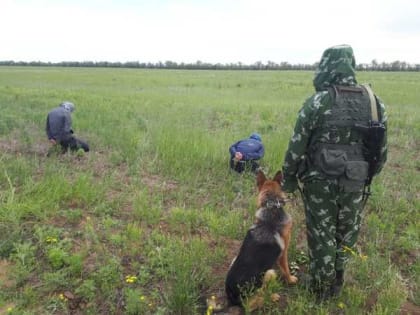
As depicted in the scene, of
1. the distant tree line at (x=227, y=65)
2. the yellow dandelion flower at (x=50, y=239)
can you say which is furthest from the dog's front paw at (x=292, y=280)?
the distant tree line at (x=227, y=65)

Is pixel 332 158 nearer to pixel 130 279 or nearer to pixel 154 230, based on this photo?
pixel 130 279

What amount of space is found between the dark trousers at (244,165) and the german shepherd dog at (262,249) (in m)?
2.43

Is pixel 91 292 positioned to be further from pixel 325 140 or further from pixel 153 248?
pixel 325 140

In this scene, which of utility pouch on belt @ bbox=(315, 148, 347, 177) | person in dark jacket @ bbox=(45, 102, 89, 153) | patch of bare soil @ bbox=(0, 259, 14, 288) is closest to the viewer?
utility pouch on belt @ bbox=(315, 148, 347, 177)

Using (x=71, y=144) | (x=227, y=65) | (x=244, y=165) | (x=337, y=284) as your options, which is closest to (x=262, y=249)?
(x=337, y=284)

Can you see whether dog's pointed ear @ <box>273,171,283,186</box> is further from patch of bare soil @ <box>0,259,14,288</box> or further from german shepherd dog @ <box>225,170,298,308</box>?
patch of bare soil @ <box>0,259,14,288</box>

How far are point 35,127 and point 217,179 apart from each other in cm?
570

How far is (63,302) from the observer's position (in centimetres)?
312

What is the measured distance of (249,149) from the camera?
236 inches

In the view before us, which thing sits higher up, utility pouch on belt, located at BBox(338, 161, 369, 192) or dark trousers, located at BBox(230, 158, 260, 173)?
utility pouch on belt, located at BBox(338, 161, 369, 192)

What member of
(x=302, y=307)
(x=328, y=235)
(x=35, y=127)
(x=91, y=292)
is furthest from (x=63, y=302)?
(x=35, y=127)

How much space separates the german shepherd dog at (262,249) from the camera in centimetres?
291

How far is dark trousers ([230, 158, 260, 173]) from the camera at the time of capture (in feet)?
19.6

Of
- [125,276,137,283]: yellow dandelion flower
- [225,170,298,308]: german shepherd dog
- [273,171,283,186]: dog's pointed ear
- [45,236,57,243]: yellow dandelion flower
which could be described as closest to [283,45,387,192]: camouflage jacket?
[273,171,283,186]: dog's pointed ear
